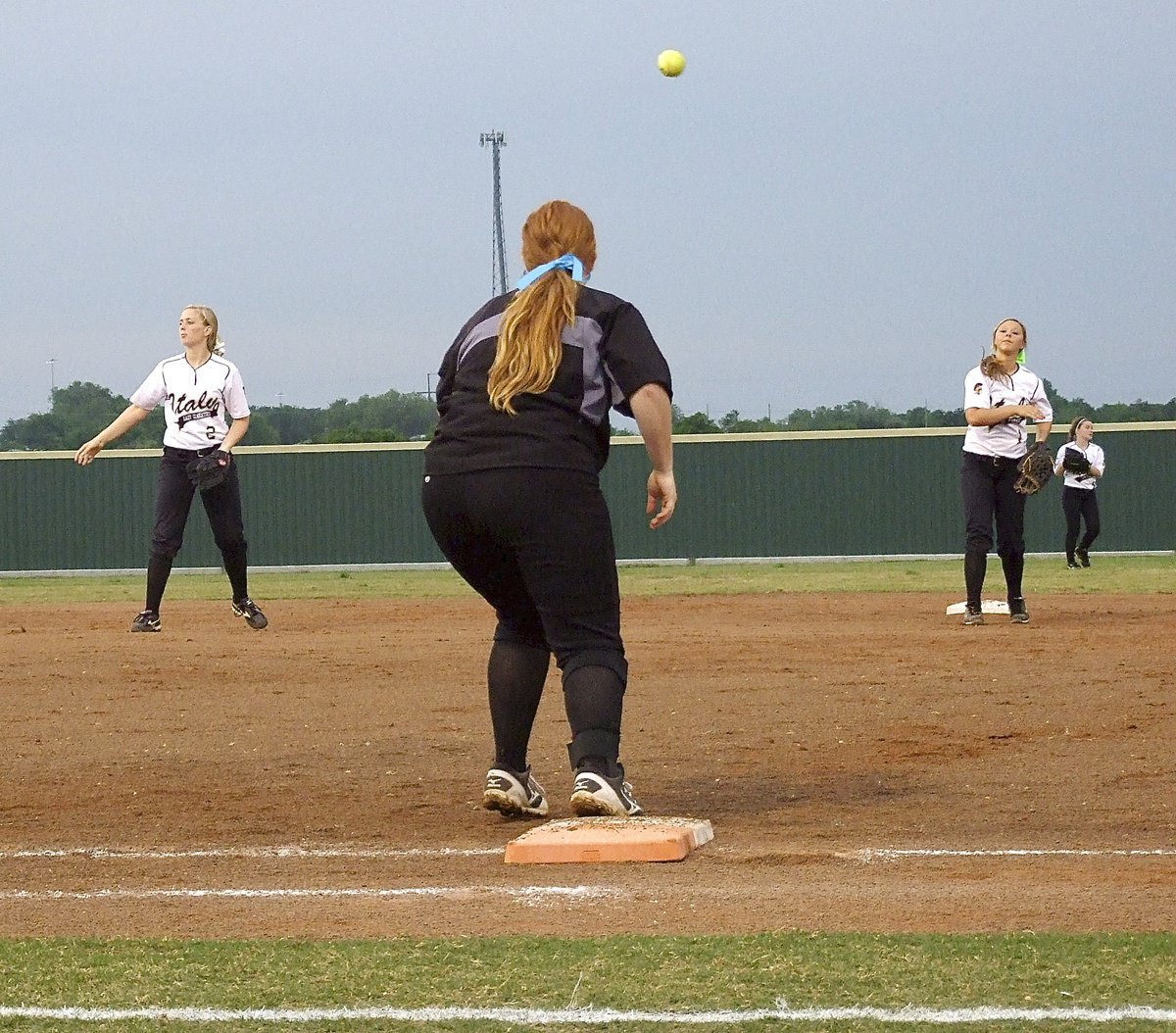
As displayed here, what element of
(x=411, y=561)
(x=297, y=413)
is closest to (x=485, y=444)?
(x=411, y=561)

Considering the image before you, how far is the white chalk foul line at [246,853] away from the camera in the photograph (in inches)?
189

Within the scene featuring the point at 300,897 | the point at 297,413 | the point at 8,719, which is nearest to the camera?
the point at 300,897

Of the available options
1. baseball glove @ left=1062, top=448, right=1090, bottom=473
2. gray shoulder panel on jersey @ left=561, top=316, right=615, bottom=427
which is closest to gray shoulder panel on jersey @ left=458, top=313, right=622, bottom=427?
gray shoulder panel on jersey @ left=561, top=316, right=615, bottom=427

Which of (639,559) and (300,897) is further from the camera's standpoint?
(639,559)

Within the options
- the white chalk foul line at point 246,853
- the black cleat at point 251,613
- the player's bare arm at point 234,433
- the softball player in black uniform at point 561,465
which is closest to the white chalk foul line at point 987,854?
the softball player in black uniform at point 561,465

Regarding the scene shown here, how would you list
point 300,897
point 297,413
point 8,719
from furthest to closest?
point 297,413, point 8,719, point 300,897

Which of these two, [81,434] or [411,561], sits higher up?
[81,434]

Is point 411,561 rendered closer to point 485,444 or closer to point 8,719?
point 8,719

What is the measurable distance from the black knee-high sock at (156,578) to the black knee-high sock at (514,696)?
261 inches

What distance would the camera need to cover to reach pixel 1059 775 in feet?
19.7

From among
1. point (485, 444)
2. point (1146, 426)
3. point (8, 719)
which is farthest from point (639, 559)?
point (485, 444)

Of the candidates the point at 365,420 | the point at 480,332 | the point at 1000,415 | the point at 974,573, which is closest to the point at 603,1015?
the point at 480,332

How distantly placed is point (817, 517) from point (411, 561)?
5.95 meters

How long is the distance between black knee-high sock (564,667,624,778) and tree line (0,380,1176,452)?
68.5 ft
